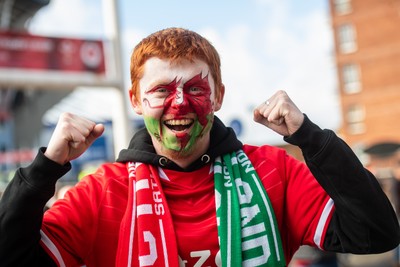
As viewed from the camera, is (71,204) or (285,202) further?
(285,202)

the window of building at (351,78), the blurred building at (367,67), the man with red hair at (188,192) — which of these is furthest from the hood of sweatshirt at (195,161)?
the window of building at (351,78)

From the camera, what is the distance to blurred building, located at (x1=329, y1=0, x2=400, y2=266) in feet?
115

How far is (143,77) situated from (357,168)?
736 millimetres

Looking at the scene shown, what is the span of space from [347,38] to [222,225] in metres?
35.8

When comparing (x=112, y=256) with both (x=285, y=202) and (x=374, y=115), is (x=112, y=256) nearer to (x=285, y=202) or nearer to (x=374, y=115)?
(x=285, y=202)

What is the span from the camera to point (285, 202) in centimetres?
192

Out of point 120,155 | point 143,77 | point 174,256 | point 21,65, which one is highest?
point 21,65

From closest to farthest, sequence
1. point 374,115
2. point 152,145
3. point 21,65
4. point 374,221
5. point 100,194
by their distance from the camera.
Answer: point 374,221, point 100,194, point 152,145, point 21,65, point 374,115

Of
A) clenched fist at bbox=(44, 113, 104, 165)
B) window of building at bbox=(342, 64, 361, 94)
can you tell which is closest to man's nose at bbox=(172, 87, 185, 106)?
clenched fist at bbox=(44, 113, 104, 165)

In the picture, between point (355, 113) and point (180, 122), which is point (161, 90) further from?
point (355, 113)

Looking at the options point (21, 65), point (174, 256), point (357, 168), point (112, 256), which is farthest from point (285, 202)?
point (21, 65)

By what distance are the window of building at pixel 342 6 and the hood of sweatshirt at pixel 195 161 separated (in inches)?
1397

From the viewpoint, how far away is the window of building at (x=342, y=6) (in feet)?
117

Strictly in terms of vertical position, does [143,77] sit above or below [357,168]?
above
